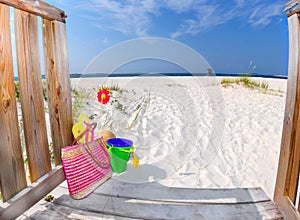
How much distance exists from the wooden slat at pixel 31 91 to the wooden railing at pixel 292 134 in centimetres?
157

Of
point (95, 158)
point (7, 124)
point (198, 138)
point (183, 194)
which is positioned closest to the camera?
point (7, 124)

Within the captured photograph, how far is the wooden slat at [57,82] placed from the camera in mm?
1473

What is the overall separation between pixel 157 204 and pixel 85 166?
1.98 feet

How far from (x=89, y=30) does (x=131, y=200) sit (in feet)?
11.9

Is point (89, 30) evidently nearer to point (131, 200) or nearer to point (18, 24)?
point (18, 24)

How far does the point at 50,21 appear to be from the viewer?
1458mm

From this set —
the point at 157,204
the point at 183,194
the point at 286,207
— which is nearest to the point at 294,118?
the point at 286,207

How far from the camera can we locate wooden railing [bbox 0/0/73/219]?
110cm

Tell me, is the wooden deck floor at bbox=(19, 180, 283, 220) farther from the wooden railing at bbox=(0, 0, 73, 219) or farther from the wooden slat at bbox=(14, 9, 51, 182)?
the wooden slat at bbox=(14, 9, 51, 182)

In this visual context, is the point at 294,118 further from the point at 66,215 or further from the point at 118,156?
the point at 66,215

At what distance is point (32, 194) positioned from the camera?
1.28m

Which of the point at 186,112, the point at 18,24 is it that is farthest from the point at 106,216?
the point at 186,112

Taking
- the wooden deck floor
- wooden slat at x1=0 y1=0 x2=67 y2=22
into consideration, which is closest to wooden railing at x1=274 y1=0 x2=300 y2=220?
the wooden deck floor

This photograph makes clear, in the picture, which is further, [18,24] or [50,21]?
[50,21]
